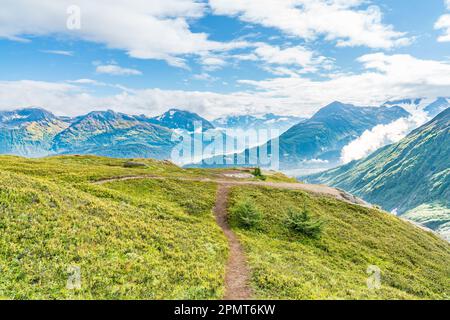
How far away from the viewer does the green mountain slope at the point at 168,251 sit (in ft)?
63.9

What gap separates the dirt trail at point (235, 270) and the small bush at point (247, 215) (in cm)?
198

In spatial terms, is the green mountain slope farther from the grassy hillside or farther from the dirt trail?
the dirt trail

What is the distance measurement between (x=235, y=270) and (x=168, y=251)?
19.8 ft

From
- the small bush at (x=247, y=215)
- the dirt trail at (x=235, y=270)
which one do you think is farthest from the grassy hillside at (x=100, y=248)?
the small bush at (x=247, y=215)

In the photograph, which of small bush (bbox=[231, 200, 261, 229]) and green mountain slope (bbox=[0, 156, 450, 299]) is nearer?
green mountain slope (bbox=[0, 156, 450, 299])

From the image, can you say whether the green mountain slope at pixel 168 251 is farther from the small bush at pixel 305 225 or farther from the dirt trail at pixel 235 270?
the small bush at pixel 305 225

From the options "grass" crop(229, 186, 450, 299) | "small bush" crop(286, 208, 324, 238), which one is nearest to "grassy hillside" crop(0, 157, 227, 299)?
"grass" crop(229, 186, 450, 299)

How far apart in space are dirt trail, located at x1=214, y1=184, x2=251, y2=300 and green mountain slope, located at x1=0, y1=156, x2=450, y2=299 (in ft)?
2.12

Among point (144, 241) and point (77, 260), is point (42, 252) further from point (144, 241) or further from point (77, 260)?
point (144, 241)

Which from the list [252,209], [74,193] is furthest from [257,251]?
[74,193]

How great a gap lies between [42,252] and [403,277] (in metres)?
38.4

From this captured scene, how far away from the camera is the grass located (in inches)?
936

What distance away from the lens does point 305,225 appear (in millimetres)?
42094

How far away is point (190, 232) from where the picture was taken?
108ft
